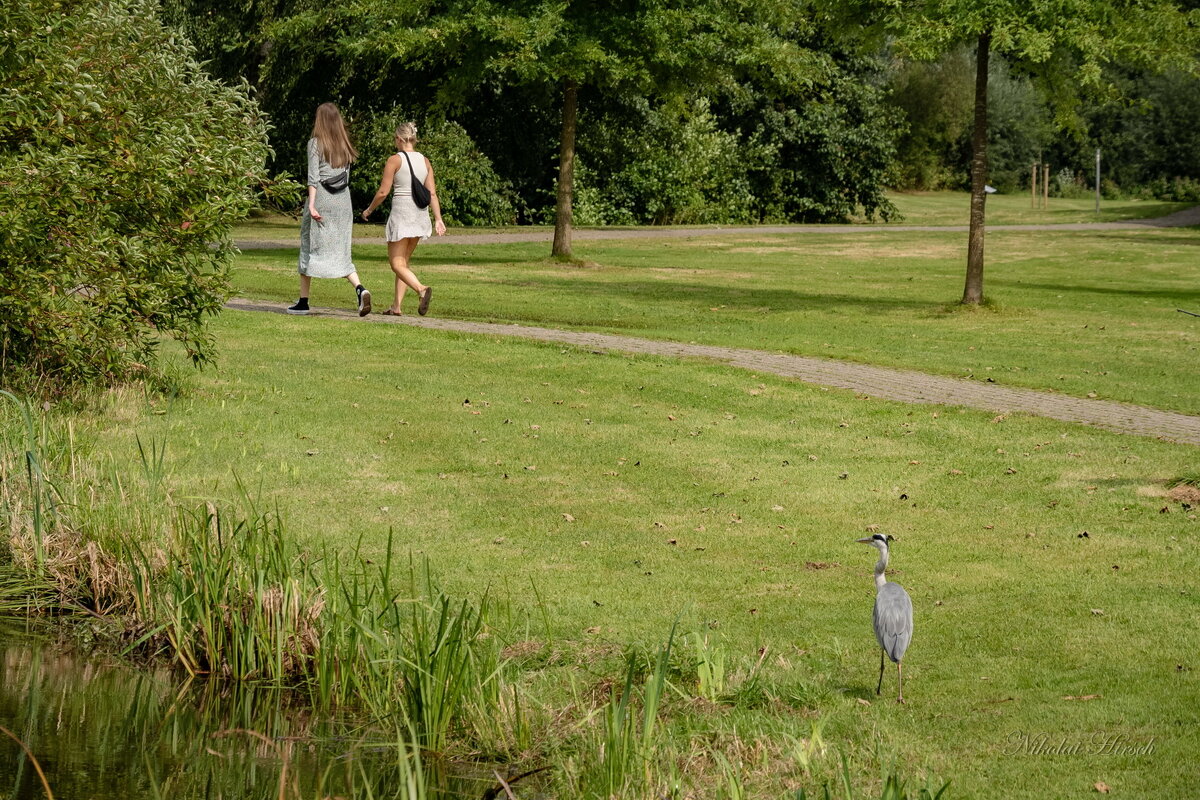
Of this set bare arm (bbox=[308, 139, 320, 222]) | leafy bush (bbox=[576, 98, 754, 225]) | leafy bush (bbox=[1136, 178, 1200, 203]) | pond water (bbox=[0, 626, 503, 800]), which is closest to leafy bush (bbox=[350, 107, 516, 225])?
leafy bush (bbox=[576, 98, 754, 225])

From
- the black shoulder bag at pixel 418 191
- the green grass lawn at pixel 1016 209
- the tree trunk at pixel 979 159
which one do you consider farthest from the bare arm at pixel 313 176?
the green grass lawn at pixel 1016 209

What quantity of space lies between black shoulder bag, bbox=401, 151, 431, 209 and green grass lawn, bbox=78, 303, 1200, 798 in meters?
2.89

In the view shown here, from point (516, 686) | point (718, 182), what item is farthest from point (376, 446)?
point (718, 182)

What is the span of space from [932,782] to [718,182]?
4340 centimetres

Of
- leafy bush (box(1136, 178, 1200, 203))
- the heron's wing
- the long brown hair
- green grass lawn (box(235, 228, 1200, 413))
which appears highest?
leafy bush (box(1136, 178, 1200, 203))

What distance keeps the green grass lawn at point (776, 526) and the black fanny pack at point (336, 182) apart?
263 cm

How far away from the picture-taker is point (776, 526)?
915cm

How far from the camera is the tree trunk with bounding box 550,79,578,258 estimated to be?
1076 inches

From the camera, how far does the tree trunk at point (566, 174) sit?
1076 inches

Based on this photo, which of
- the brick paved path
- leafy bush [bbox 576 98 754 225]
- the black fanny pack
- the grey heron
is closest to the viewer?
the grey heron

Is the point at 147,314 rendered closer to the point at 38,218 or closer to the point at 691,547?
the point at 38,218

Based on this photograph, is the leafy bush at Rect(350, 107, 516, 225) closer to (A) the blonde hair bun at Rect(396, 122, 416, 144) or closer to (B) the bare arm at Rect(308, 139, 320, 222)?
(A) the blonde hair bun at Rect(396, 122, 416, 144)

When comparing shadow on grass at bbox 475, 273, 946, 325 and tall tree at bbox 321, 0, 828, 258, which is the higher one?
tall tree at bbox 321, 0, 828, 258

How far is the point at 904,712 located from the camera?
6020 mm
